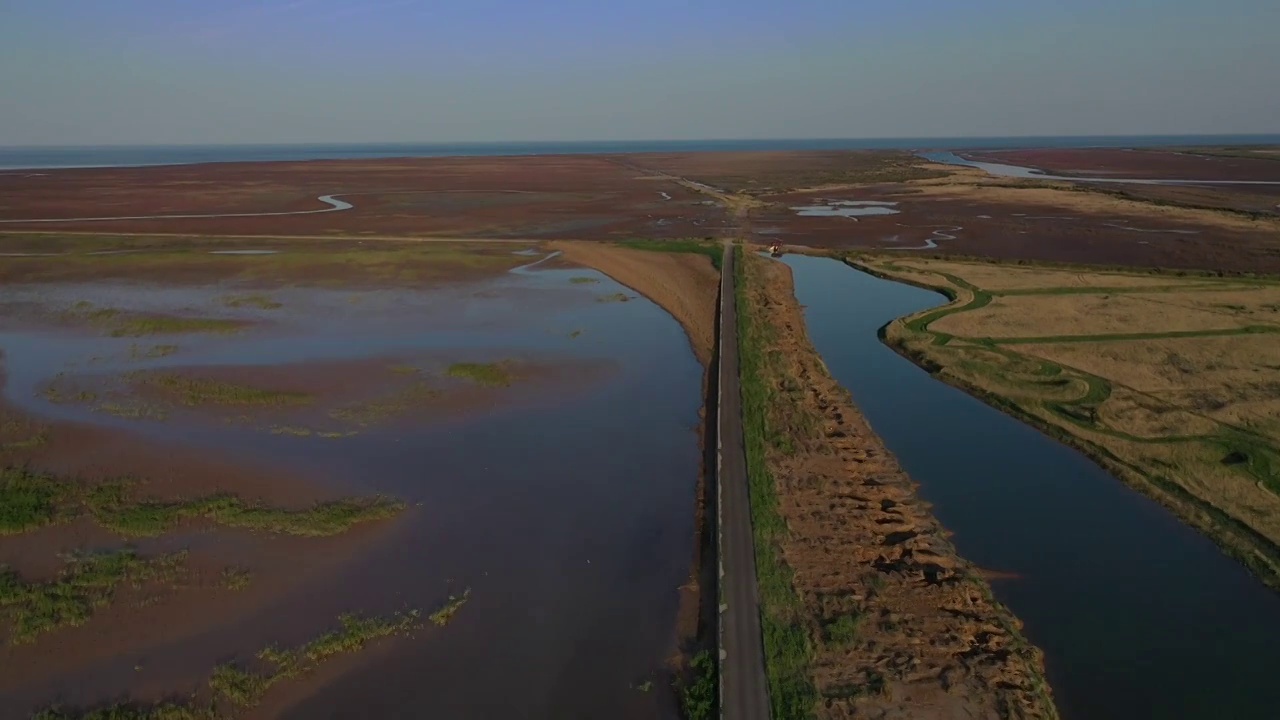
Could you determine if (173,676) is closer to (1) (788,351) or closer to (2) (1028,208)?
(1) (788,351)

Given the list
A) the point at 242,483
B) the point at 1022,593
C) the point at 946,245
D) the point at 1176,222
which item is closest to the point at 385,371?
the point at 242,483

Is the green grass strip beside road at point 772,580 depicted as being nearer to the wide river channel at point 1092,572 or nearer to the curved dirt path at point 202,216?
the wide river channel at point 1092,572

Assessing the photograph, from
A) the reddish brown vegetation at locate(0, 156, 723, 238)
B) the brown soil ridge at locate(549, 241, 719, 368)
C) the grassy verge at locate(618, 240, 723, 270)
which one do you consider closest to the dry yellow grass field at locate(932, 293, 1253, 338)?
the brown soil ridge at locate(549, 241, 719, 368)

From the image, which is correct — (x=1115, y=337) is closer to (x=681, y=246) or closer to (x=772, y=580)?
(x=772, y=580)

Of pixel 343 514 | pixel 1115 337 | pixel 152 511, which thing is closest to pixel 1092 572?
pixel 343 514

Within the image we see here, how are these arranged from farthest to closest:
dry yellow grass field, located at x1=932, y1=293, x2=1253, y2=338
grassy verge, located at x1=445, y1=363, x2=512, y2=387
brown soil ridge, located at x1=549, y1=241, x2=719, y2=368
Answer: brown soil ridge, located at x1=549, y1=241, x2=719, y2=368 < dry yellow grass field, located at x1=932, y1=293, x2=1253, y2=338 < grassy verge, located at x1=445, y1=363, x2=512, y2=387

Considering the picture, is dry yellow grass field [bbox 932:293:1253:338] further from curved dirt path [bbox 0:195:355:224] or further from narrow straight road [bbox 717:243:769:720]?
curved dirt path [bbox 0:195:355:224]
